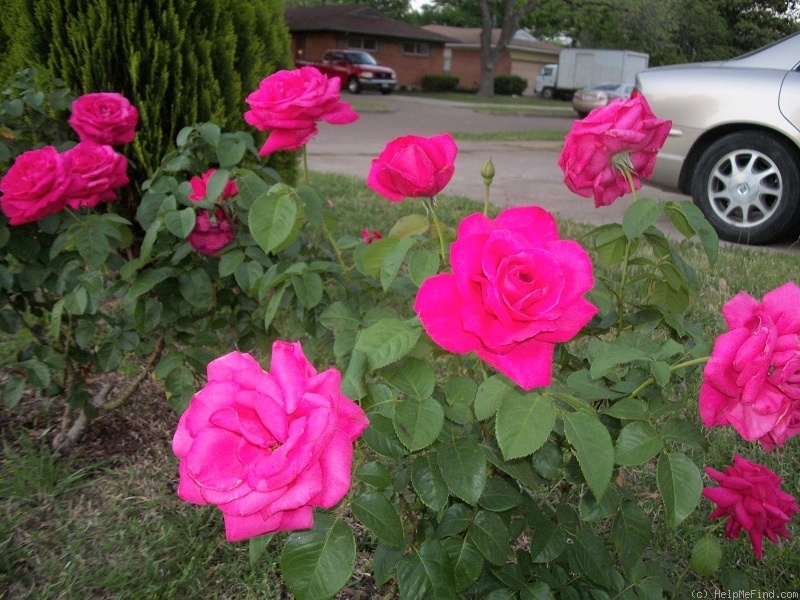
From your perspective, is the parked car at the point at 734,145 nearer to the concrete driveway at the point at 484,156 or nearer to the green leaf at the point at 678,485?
the concrete driveway at the point at 484,156

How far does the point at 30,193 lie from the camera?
5.47ft

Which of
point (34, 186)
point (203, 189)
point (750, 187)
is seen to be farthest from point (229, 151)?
point (750, 187)

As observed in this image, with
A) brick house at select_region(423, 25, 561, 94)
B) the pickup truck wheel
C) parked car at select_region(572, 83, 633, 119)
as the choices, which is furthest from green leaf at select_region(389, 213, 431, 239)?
brick house at select_region(423, 25, 561, 94)

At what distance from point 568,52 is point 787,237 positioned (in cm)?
625

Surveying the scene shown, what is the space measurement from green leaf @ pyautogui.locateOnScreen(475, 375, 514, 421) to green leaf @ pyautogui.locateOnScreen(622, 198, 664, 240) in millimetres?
376

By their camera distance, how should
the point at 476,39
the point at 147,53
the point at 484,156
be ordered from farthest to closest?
1. the point at 476,39
2. the point at 484,156
3. the point at 147,53

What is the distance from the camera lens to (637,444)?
1022mm

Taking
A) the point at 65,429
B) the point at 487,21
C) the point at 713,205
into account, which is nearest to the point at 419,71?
the point at 487,21

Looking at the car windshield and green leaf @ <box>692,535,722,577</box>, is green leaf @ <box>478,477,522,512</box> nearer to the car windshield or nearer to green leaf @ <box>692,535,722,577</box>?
green leaf @ <box>692,535,722,577</box>

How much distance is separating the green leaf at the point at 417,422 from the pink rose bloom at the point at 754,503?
69 cm

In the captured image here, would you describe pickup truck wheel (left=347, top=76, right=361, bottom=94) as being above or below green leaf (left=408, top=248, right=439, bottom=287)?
below

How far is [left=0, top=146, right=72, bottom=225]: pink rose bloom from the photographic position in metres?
1.67

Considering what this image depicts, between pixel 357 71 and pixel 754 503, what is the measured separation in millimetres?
29277

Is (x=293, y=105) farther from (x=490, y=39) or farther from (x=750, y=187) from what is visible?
(x=490, y=39)
